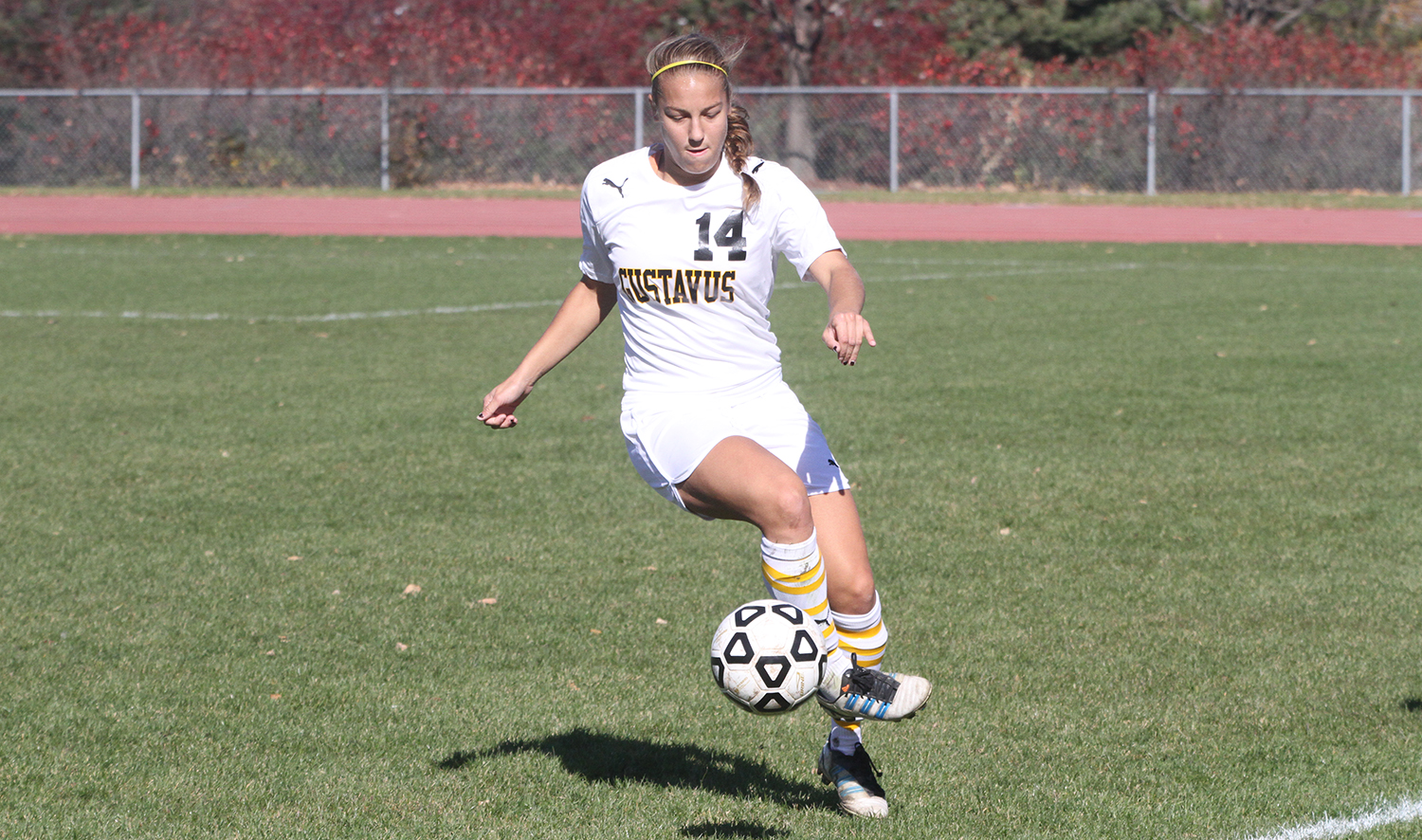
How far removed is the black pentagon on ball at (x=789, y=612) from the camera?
13.1 feet

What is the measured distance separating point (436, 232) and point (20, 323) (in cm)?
1078

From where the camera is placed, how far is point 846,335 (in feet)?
12.8

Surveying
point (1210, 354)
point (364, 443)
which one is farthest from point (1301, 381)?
point (364, 443)

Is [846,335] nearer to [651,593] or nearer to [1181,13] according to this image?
[651,593]

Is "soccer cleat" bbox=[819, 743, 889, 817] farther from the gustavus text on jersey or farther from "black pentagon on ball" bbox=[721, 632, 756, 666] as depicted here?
the gustavus text on jersey

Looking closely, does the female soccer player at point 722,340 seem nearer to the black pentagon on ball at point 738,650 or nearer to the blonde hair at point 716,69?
the blonde hair at point 716,69

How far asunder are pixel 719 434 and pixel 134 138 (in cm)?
2982

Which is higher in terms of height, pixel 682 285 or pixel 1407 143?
pixel 682 285

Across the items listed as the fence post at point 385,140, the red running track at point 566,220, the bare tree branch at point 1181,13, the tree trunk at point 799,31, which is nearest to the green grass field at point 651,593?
the red running track at point 566,220

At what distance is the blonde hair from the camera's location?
420cm

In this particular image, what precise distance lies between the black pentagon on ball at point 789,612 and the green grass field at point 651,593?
2.12 ft

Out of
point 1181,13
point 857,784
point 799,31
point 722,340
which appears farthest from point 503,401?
point 1181,13

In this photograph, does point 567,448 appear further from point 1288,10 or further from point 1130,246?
point 1288,10

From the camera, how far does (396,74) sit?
3291 cm
